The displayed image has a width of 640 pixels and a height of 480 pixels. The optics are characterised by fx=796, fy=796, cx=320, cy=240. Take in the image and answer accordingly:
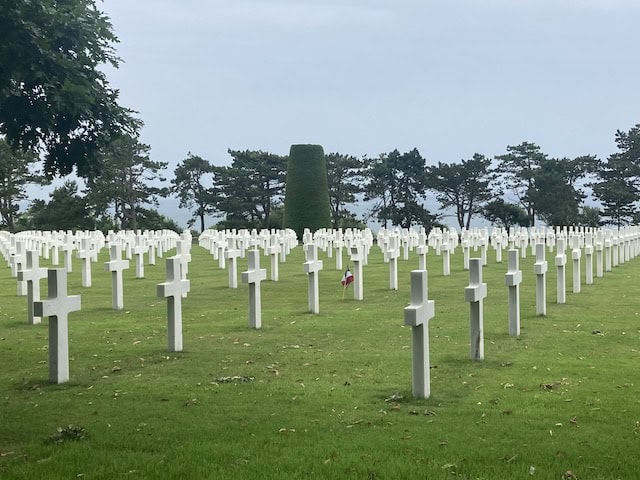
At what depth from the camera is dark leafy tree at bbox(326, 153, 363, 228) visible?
58469mm

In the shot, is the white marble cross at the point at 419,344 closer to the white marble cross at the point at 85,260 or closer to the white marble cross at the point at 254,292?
the white marble cross at the point at 254,292

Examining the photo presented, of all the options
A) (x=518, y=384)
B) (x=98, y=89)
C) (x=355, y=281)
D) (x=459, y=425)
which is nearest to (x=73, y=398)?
(x=98, y=89)

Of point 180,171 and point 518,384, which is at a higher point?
point 180,171

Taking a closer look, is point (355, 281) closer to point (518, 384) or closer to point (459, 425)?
point (518, 384)

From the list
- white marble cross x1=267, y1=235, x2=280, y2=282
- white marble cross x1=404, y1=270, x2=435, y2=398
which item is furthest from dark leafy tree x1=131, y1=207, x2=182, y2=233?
white marble cross x1=404, y1=270, x2=435, y2=398

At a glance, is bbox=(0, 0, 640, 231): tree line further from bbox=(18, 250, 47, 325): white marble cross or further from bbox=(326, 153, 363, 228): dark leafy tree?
bbox=(18, 250, 47, 325): white marble cross

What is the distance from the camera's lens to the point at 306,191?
48406mm

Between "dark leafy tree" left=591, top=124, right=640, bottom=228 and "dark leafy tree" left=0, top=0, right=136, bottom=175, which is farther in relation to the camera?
"dark leafy tree" left=591, top=124, right=640, bottom=228

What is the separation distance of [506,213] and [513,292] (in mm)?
45914

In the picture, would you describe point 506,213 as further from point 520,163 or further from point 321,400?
point 321,400

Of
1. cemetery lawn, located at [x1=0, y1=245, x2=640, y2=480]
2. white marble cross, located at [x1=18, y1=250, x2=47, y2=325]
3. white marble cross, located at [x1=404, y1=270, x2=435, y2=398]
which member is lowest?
cemetery lawn, located at [x1=0, y1=245, x2=640, y2=480]

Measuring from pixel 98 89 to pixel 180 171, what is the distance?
5208 centimetres

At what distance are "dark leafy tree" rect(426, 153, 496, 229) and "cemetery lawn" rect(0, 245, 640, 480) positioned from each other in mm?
43647

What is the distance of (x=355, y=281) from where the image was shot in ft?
50.5
